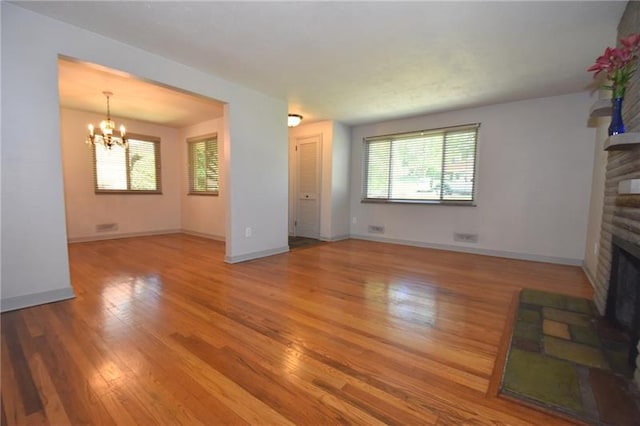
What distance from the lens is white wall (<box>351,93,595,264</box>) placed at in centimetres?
398

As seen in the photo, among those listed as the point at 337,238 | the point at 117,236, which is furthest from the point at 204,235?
the point at 337,238

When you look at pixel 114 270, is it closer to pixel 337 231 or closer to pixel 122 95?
pixel 122 95

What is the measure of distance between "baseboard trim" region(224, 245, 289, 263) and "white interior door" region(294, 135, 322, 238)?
1.44 metres

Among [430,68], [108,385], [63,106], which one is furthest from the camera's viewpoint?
[63,106]

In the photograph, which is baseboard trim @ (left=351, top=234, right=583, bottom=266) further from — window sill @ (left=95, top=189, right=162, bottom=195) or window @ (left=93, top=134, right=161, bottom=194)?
window @ (left=93, top=134, right=161, bottom=194)

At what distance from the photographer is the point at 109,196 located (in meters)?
5.56

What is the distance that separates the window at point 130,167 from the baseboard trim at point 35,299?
3654 millimetres

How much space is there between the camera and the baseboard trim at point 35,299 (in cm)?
226

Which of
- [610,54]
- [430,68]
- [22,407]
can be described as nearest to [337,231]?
[430,68]

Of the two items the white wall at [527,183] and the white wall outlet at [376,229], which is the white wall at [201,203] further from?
the white wall at [527,183]

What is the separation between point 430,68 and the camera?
125 inches

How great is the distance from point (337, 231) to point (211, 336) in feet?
13.8

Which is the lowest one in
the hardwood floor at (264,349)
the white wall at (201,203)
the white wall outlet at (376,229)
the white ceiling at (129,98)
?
the hardwood floor at (264,349)

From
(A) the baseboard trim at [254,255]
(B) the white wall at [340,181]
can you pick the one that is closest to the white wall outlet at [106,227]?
(A) the baseboard trim at [254,255]
